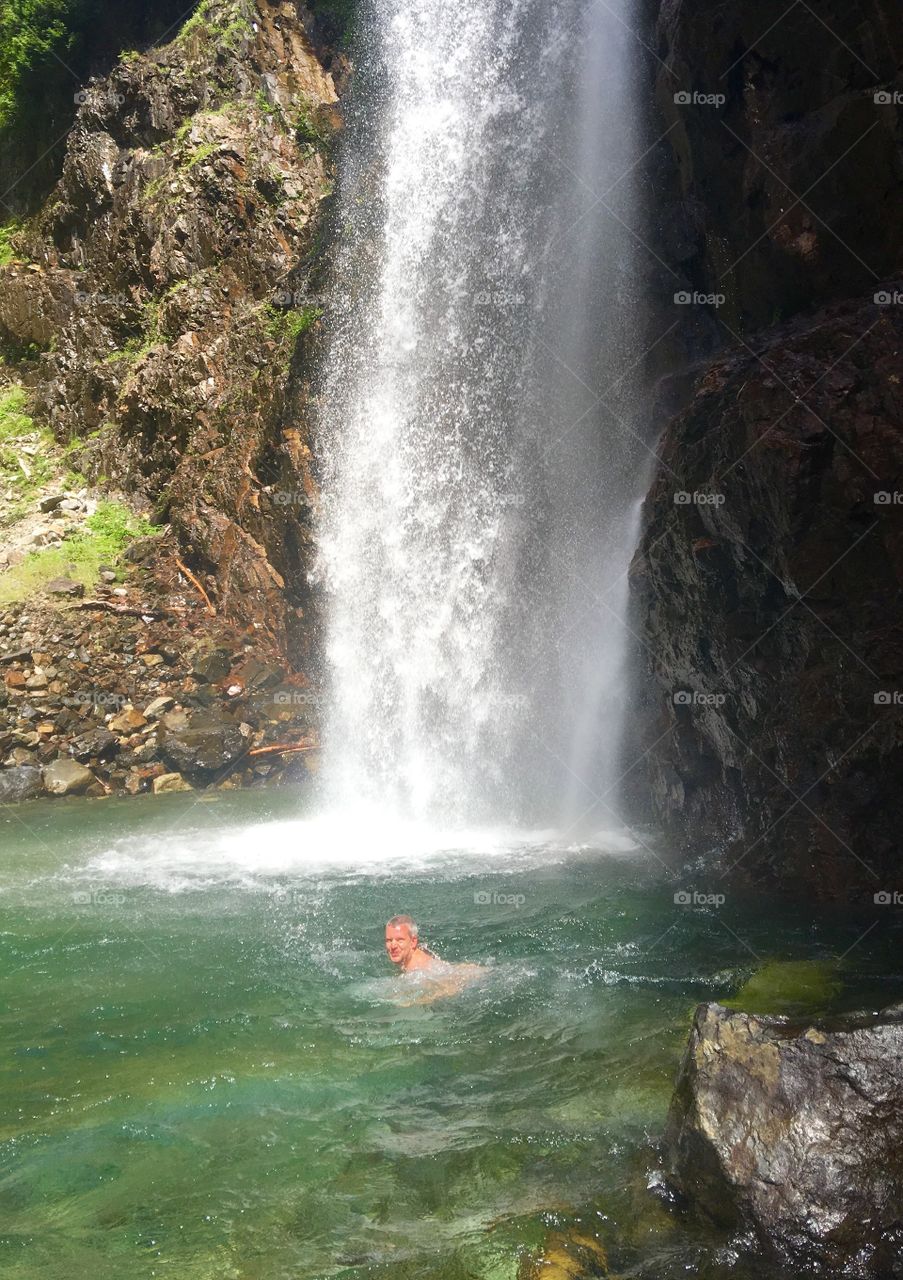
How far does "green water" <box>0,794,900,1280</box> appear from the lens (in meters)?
3.62

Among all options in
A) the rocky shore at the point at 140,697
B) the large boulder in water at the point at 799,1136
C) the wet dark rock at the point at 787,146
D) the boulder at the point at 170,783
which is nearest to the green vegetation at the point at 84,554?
the rocky shore at the point at 140,697

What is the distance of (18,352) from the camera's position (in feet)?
75.5

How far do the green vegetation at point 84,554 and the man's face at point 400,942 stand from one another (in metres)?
13.2

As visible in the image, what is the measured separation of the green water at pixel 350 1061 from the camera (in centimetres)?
362

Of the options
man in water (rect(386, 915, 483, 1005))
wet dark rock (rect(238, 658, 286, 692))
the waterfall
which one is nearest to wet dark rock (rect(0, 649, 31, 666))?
wet dark rock (rect(238, 658, 286, 692))

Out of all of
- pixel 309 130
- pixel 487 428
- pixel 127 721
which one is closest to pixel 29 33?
pixel 309 130

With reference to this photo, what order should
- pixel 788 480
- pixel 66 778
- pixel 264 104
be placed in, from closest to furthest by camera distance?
pixel 788 480 → pixel 66 778 → pixel 264 104

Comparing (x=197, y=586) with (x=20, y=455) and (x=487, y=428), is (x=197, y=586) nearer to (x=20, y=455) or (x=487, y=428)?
(x=20, y=455)

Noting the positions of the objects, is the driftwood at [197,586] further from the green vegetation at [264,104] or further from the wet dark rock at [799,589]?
the wet dark rock at [799,589]

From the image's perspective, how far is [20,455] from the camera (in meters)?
21.0

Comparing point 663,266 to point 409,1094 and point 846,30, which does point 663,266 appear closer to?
point 846,30

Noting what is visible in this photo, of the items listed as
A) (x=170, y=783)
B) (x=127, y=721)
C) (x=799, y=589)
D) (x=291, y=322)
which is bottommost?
(x=170, y=783)

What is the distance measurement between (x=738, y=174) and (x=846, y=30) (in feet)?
5.64

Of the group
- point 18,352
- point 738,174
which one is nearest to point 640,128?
point 738,174
